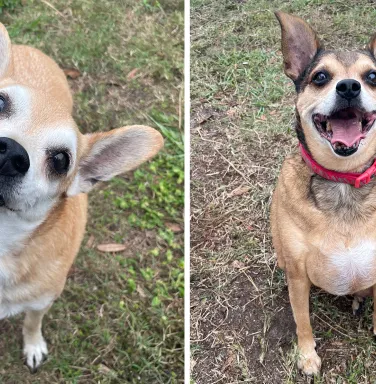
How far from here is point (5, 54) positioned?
8.20 feet

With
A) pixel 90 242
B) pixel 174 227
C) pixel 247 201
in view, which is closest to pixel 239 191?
pixel 247 201

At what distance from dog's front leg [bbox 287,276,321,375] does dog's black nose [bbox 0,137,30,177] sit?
1507mm

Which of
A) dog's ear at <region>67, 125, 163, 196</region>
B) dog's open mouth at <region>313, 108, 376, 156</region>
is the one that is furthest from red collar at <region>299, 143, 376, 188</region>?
dog's ear at <region>67, 125, 163, 196</region>

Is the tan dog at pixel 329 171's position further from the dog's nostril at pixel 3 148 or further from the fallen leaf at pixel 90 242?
the fallen leaf at pixel 90 242

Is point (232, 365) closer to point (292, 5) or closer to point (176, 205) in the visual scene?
point (176, 205)

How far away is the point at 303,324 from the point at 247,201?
45.0 inches

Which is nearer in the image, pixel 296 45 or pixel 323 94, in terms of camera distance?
pixel 323 94

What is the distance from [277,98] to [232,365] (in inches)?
88.9

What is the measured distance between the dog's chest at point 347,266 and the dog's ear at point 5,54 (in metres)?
1.77

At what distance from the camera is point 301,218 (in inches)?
106

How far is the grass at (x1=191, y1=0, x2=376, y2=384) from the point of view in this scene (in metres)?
3.24

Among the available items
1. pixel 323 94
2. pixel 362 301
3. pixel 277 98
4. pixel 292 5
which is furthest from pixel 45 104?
pixel 292 5

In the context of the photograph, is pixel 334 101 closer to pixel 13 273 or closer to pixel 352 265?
pixel 352 265

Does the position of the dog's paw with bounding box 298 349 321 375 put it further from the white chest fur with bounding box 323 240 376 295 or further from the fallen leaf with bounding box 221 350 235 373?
the white chest fur with bounding box 323 240 376 295
